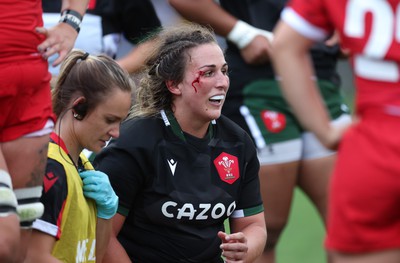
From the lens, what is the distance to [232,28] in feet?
17.0

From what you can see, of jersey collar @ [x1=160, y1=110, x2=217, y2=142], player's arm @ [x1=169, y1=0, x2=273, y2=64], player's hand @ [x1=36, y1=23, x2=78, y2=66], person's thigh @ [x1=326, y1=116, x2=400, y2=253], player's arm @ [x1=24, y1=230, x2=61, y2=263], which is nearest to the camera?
person's thigh @ [x1=326, y1=116, x2=400, y2=253]

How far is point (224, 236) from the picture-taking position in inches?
167

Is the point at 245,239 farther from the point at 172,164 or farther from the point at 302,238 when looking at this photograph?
the point at 302,238

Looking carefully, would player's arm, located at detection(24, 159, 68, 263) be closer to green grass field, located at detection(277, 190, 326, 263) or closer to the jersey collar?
the jersey collar

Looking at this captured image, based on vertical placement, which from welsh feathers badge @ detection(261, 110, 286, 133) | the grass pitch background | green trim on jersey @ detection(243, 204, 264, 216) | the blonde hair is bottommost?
the grass pitch background

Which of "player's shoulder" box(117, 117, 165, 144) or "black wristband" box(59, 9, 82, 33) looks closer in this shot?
"black wristband" box(59, 9, 82, 33)

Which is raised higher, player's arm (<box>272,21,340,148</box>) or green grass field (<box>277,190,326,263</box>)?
player's arm (<box>272,21,340,148</box>)

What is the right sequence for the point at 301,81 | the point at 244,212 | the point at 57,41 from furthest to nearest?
the point at 244,212, the point at 57,41, the point at 301,81

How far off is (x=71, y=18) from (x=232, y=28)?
141 cm

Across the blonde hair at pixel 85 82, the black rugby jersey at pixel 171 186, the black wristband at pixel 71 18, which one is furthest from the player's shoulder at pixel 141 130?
the black wristband at pixel 71 18

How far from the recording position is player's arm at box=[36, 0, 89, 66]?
373 centimetres

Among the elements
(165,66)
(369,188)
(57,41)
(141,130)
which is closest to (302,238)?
(165,66)

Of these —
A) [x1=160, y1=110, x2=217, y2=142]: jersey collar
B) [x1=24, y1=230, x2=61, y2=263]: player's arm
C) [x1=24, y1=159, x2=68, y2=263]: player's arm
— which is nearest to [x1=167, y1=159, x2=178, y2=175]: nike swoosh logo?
[x1=160, y1=110, x2=217, y2=142]: jersey collar

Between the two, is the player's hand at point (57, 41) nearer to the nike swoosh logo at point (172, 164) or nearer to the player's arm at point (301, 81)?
the nike swoosh logo at point (172, 164)
